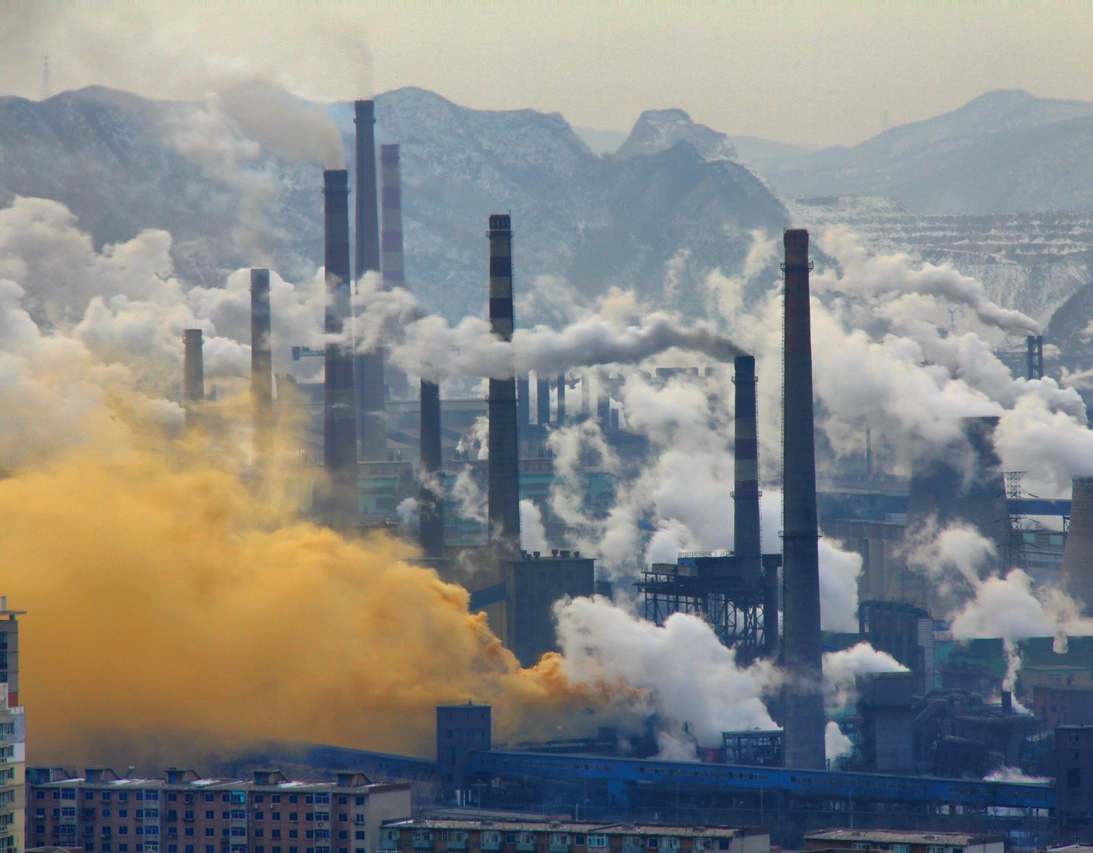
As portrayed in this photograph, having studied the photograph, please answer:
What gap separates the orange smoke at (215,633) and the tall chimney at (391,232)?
37031 millimetres

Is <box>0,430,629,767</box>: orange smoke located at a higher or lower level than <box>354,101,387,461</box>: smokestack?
lower

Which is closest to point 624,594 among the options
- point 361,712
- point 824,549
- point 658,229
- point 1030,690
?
point 824,549

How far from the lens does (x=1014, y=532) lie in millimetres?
62188

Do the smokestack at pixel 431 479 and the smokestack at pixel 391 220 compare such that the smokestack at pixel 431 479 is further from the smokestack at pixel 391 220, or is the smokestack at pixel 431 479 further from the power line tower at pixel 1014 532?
the smokestack at pixel 391 220

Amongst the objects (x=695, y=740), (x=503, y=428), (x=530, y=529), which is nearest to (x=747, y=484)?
(x=503, y=428)

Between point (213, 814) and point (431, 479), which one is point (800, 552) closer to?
point (431, 479)

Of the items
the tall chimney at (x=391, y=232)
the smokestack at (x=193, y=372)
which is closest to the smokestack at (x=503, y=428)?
the smokestack at (x=193, y=372)

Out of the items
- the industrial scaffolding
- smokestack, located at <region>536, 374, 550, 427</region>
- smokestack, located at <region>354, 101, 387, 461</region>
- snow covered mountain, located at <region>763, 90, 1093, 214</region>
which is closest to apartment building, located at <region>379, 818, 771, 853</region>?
the industrial scaffolding

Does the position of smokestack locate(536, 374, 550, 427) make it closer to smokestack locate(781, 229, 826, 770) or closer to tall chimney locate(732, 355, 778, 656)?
tall chimney locate(732, 355, 778, 656)

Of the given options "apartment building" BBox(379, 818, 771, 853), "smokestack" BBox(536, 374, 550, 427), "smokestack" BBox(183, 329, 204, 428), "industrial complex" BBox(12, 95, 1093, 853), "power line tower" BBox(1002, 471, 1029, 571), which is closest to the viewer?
"apartment building" BBox(379, 818, 771, 853)

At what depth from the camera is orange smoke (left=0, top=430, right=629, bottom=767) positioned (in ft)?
141

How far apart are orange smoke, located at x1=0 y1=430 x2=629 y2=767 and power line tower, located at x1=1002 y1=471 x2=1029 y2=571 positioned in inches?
768

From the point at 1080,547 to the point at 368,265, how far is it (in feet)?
128

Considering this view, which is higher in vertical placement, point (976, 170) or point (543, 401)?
point (976, 170)
